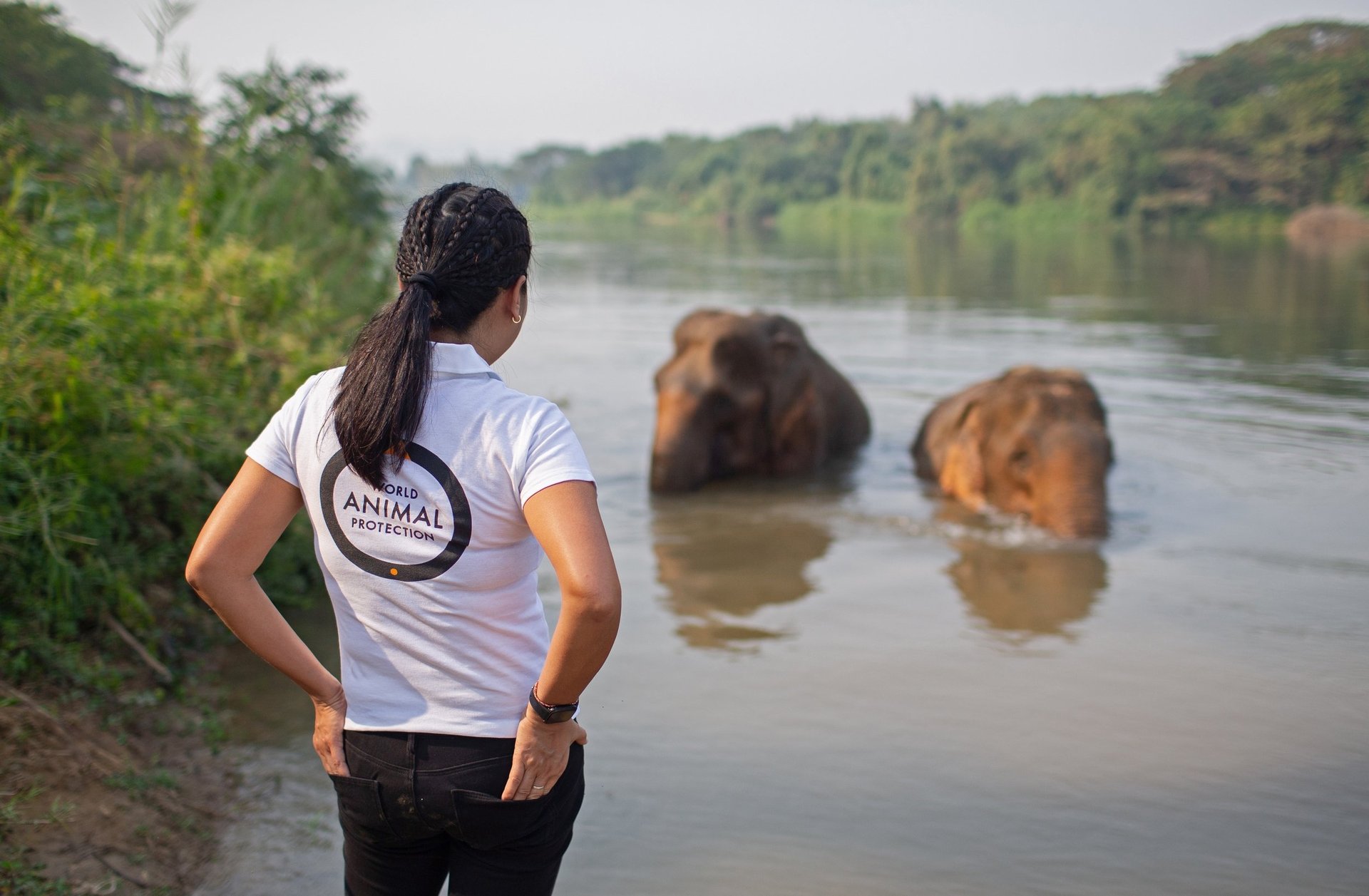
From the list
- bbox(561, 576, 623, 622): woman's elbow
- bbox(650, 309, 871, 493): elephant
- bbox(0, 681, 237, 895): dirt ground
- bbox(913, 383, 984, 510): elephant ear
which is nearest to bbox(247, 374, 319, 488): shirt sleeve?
bbox(561, 576, 623, 622): woman's elbow

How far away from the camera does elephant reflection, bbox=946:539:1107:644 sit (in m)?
5.76

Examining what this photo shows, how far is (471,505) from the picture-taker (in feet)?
6.51

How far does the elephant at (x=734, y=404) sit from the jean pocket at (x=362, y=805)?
19.3ft

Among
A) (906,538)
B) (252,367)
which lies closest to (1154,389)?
(906,538)

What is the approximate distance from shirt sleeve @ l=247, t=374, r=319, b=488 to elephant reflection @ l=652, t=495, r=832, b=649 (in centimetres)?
349

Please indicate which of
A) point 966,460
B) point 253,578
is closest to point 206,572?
point 253,578

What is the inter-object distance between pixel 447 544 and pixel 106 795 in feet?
6.74

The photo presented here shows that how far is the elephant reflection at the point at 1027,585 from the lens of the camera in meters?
5.76

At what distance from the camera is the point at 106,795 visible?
135 inches

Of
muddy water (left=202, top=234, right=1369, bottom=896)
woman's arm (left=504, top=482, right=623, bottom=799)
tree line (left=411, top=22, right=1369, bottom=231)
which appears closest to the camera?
woman's arm (left=504, top=482, right=623, bottom=799)

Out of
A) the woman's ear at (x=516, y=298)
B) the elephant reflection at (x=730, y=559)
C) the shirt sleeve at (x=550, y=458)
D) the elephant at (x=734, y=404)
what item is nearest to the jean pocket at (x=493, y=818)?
the shirt sleeve at (x=550, y=458)

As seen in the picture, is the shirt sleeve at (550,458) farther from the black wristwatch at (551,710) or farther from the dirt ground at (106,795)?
the dirt ground at (106,795)

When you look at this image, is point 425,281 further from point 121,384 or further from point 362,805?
point 121,384

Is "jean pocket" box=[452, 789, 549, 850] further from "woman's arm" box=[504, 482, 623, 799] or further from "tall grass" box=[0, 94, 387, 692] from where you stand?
"tall grass" box=[0, 94, 387, 692]
